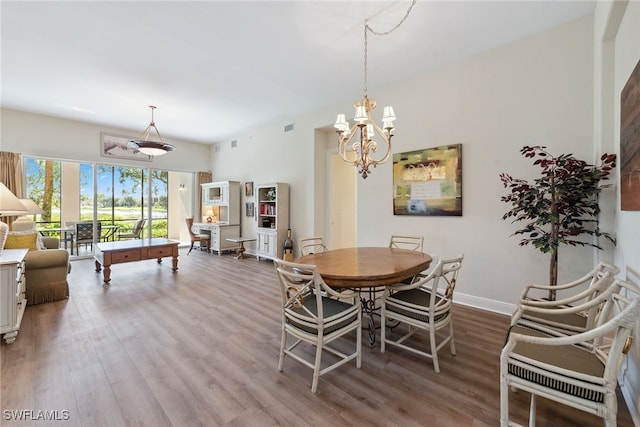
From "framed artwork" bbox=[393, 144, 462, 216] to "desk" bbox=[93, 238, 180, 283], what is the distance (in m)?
4.19

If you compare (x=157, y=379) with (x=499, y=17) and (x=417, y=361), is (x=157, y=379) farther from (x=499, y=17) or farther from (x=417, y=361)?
(x=499, y=17)

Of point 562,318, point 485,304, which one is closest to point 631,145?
point 562,318

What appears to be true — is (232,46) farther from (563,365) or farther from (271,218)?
(563,365)

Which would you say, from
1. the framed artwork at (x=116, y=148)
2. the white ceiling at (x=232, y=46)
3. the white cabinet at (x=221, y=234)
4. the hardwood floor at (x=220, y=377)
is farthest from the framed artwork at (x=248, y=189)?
the hardwood floor at (x=220, y=377)

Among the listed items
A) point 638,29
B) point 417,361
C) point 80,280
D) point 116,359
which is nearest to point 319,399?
point 417,361

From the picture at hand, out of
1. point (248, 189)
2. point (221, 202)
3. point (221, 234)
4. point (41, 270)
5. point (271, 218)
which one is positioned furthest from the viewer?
point (221, 202)

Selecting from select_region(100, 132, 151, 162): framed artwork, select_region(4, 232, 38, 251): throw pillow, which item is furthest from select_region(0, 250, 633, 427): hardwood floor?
select_region(100, 132, 151, 162): framed artwork

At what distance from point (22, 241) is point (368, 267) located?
15.3 feet

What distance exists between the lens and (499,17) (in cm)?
282

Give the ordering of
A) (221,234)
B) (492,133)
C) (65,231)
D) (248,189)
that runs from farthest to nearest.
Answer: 1. (248,189)
2. (221,234)
3. (65,231)
4. (492,133)

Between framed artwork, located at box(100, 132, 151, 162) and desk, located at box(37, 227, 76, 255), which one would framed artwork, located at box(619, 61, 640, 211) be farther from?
desk, located at box(37, 227, 76, 255)

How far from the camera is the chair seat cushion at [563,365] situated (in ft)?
4.15

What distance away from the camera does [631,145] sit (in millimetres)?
1748

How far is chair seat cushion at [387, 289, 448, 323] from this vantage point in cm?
214
